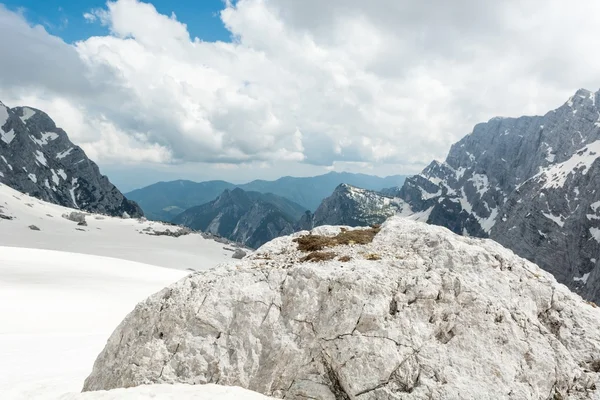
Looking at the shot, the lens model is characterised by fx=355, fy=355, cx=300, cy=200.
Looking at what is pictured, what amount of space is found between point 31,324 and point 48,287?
34.9 ft

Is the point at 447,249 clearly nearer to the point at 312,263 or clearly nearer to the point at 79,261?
the point at 312,263

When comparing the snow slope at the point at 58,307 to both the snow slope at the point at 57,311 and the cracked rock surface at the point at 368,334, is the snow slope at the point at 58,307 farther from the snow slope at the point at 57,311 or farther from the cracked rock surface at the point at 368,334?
the cracked rock surface at the point at 368,334

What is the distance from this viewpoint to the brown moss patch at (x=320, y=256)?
1398cm

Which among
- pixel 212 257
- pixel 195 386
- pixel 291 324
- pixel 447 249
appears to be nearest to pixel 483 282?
pixel 447 249

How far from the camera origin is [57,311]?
2889 centimetres

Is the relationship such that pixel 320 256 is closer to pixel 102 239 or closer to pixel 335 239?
pixel 335 239

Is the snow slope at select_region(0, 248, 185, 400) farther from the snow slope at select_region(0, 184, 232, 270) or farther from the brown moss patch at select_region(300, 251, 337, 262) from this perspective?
the snow slope at select_region(0, 184, 232, 270)

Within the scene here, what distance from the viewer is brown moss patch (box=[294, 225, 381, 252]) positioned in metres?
15.5

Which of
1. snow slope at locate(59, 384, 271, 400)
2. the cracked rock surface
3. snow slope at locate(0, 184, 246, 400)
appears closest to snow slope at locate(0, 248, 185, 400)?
snow slope at locate(0, 184, 246, 400)

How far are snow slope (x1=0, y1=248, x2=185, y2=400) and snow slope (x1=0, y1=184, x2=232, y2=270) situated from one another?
3441 centimetres

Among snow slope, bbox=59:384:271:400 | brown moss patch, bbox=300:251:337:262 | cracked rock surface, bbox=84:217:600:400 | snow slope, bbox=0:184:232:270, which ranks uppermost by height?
brown moss patch, bbox=300:251:337:262

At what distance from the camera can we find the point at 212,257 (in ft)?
327

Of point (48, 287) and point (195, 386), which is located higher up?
point (195, 386)

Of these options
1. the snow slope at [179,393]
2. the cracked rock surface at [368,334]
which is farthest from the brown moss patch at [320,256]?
the snow slope at [179,393]
